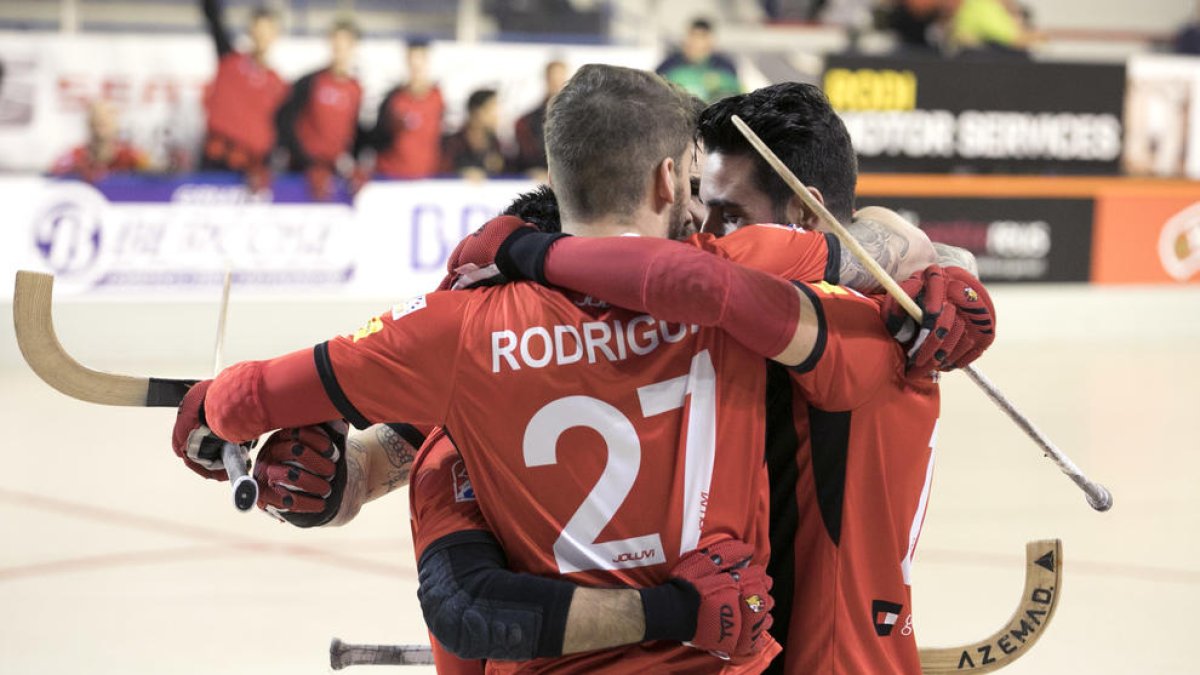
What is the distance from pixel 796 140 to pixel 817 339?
56cm

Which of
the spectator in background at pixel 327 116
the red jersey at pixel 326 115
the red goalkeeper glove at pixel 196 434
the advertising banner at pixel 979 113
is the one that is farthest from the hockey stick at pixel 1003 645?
the advertising banner at pixel 979 113

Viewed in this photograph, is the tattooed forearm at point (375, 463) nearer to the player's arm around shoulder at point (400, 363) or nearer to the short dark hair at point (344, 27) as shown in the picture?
the player's arm around shoulder at point (400, 363)

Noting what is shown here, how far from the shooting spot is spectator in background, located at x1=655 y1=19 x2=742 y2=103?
11.6 metres

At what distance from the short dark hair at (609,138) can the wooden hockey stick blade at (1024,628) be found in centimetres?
123

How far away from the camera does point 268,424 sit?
2.34 metres

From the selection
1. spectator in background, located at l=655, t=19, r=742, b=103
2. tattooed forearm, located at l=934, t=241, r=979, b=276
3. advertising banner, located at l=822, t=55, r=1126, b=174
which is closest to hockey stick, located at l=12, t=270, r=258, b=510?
tattooed forearm, located at l=934, t=241, r=979, b=276

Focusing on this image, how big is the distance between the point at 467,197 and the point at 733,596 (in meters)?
9.08

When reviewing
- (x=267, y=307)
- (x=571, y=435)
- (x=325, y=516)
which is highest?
(x=571, y=435)

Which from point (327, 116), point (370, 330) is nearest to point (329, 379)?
point (370, 330)

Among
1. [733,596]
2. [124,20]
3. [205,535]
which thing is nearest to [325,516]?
[733,596]

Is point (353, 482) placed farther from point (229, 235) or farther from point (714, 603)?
point (229, 235)

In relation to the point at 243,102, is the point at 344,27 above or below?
above

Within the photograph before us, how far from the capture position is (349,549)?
20.2ft

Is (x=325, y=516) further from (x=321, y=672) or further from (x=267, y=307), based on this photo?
(x=267, y=307)
